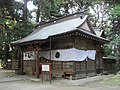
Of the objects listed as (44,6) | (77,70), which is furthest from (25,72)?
(44,6)

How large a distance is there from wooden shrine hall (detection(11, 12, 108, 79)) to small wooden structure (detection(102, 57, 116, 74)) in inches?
56.5

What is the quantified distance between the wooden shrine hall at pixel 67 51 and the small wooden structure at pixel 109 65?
4.71ft

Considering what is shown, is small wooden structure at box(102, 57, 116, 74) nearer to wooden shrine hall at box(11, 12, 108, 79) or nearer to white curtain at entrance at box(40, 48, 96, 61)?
wooden shrine hall at box(11, 12, 108, 79)

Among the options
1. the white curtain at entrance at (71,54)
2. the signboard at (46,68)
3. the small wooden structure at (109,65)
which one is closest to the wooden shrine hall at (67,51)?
the white curtain at entrance at (71,54)

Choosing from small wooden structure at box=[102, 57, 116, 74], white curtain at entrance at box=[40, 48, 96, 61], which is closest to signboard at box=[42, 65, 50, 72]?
white curtain at entrance at box=[40, 48, 96, 61]

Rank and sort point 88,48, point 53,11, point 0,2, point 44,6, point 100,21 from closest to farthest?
point 88,48 < point 0,2 < point 44,6 < point 53,11 < point 100,21

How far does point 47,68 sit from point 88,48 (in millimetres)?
5079

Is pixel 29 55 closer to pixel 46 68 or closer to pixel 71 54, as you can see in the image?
pixel 71 54

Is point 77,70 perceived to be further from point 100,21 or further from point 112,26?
point 100,21

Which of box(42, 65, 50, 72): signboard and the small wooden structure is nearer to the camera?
box(42, 65, 50, 72): signboard

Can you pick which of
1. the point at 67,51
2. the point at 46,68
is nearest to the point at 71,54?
the point at 67,51

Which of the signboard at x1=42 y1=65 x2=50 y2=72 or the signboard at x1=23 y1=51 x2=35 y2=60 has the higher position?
the signboard at x1=23 y1=51 x2=35 y2=60

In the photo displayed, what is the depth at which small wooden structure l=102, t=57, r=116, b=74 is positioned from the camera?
21.5m

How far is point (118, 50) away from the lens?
2144 centimetres
